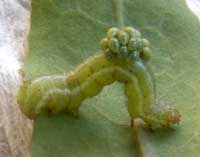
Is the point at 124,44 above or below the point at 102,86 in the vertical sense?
above

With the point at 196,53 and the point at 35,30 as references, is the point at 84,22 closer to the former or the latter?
the point at 35,30

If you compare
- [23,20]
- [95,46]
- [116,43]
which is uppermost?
[116,43]

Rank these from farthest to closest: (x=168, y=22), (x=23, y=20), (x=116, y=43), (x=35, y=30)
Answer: (x=23, y=20) → (x=168, y=22) → (x=35, y=30) → (x=116, y=43)

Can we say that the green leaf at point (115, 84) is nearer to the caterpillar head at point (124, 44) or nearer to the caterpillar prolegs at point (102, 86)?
the caterpillar prolegs at point (102, 86)

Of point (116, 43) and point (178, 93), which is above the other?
point (116, 43)

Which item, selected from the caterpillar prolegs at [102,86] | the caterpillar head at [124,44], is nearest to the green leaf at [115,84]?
the caterpillar prolegs at [102,86]

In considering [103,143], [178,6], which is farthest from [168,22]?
[103,143]
